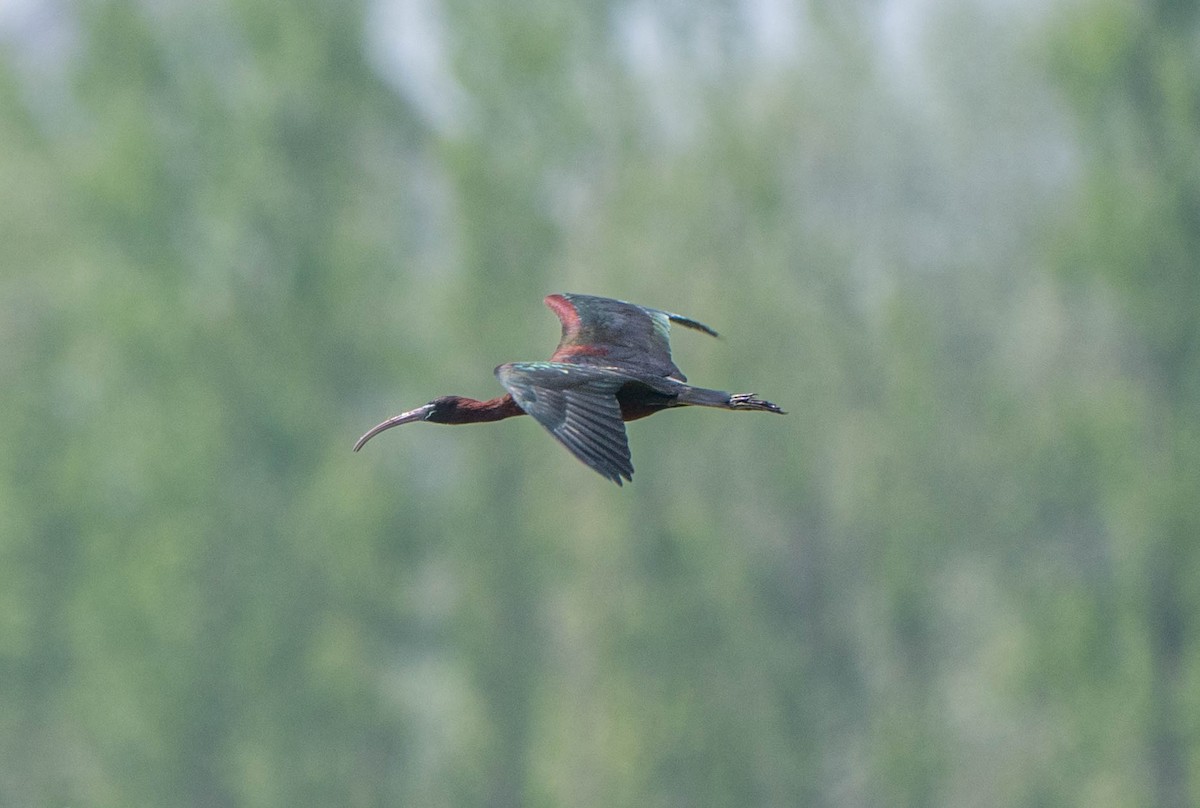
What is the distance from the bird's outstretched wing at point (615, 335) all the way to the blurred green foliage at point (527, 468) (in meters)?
18.2

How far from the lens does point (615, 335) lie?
12.1 meters

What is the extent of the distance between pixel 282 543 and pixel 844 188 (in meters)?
14.2

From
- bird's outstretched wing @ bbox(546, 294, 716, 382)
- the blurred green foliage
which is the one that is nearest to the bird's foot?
bird's outstretched wing @ bbox(546, 294, 716, 382)

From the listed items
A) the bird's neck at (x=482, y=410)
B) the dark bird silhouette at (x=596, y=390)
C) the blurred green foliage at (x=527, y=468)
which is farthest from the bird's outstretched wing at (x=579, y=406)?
the blurred green foliage at (x=527, y=468)

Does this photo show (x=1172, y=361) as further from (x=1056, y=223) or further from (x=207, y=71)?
(x=207, y=71)

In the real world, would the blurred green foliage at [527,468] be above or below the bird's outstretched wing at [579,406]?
above

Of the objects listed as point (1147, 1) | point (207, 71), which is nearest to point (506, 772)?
point (207, 71)

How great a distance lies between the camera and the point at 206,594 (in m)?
31.7

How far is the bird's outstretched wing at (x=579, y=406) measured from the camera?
9336mm

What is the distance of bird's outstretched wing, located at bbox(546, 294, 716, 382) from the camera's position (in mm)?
11539

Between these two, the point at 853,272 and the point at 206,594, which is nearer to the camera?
the point at 206,594

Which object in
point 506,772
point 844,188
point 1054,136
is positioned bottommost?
Answer: point 506,772

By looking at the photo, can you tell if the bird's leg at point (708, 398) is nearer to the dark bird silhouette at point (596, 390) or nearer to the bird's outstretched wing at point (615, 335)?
the dark bird silhouette at point (596, 390)

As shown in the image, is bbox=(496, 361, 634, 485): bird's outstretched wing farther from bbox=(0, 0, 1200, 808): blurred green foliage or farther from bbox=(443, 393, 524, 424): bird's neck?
bbox=(0, 0, 1200, 808): blurred green foliage
